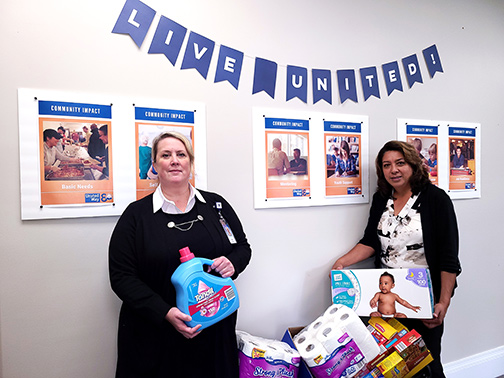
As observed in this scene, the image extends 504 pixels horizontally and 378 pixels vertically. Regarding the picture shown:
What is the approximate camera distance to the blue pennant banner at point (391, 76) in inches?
76.0

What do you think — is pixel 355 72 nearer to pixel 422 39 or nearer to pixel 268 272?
pixel 422 39

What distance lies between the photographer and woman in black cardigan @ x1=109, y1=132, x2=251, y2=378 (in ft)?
3.76

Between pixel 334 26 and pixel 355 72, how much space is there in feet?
0.96

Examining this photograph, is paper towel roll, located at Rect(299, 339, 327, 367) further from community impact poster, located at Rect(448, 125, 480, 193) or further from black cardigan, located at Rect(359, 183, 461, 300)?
community impact poster, located at Rect(448, 125, 480, 193)

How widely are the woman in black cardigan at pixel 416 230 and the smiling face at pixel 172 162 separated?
1047 mm

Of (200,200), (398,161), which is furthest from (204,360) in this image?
(398,161)

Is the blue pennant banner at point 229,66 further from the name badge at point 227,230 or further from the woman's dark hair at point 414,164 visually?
the woman's dark hair at point 414,164

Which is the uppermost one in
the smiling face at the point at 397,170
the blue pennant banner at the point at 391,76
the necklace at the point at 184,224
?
A: the blue pennant banner at the point at 391,76

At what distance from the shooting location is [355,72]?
1.85 m

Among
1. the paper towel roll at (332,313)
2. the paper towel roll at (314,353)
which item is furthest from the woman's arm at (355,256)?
the paper towel roll at (314,353)

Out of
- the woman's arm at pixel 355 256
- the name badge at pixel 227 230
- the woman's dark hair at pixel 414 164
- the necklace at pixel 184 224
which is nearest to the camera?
the necklace at pixel 184 224

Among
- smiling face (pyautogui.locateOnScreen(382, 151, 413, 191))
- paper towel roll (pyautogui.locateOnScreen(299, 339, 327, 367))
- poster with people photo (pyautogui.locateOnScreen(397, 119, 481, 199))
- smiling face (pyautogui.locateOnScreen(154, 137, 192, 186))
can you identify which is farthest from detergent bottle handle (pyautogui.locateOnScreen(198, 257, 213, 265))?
poster with people photo (pyautogui.locateOnScreen(397, 119, 481, 199))

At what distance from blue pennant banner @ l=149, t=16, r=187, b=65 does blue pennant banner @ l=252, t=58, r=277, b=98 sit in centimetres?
41

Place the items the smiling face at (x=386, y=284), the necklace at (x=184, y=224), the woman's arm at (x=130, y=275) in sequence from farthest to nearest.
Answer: the smiling face at (x=386, y=284)
the necklace at (x=184, y=224)
the woman's arm at (x=130, y=275)
